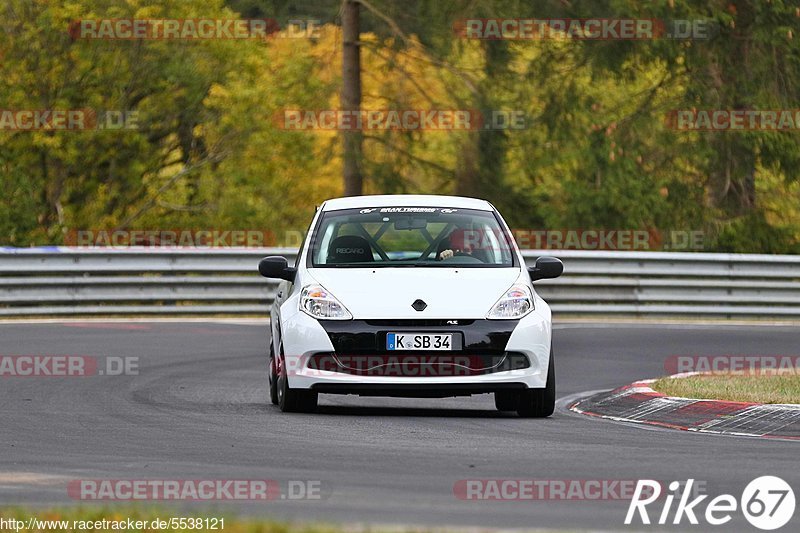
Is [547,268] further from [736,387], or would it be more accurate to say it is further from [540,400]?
[736,387]

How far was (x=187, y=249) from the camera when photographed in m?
25.8

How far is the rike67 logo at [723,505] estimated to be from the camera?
7957mm

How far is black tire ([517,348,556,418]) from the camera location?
12.8m

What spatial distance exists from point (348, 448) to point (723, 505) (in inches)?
112

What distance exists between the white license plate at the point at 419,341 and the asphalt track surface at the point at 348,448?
52 cm

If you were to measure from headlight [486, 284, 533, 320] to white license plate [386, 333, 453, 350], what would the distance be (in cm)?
37

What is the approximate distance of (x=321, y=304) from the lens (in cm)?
1283
